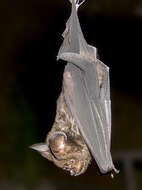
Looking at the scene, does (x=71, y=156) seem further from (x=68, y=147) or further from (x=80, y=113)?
(x=80, y=113)

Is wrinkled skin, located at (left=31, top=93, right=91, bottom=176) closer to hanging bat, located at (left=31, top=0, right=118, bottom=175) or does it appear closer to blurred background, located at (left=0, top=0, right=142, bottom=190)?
hanging bat, located at (left=31, top=0, right=118, bottom=175)

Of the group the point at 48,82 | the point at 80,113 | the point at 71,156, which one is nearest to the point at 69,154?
the point at 71,156

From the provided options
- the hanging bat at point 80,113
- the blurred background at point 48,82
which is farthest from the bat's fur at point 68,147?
the blurred background at point 48,82

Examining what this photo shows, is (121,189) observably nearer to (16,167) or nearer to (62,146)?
(16,167)

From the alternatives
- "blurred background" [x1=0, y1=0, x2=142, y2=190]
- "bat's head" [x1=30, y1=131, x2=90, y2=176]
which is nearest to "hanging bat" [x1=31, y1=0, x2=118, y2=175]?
"bat's head" [x1=30, y1=131, x2=90, y2=176]

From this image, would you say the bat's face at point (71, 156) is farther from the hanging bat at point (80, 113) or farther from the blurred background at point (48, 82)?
the blurred background at point (48, 82)

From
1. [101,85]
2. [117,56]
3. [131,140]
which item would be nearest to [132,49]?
[117,56]
